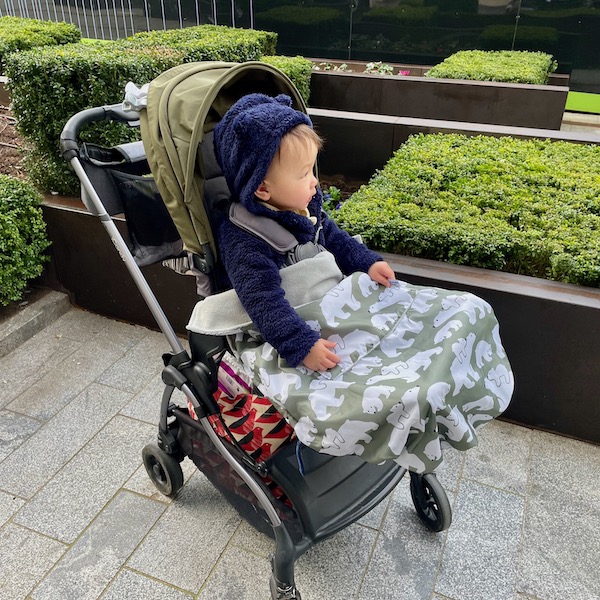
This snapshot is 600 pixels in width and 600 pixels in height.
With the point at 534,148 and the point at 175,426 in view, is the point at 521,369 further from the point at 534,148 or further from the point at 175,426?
the point at 534,148

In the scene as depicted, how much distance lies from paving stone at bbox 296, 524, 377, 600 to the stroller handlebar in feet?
6.06

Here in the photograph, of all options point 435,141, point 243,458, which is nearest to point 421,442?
point 243,458

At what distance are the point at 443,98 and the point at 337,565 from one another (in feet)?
18.7

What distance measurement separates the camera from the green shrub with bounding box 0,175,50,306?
3525mm

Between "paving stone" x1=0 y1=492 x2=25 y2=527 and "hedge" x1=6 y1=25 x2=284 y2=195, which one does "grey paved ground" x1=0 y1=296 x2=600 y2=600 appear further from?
"hedge" x1=6 y1=25 x2=284 y2=195

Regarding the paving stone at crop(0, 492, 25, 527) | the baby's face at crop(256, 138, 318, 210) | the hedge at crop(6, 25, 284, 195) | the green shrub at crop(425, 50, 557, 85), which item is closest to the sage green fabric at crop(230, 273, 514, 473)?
the baby's face at crop(256, 138, 318, 210)

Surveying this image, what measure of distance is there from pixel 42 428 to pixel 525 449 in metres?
2.53

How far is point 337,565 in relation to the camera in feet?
7.75

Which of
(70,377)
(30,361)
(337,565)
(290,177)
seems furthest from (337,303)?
(30,361)

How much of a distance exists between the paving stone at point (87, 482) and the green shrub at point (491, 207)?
65.6 inches

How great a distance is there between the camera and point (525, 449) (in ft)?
9.55

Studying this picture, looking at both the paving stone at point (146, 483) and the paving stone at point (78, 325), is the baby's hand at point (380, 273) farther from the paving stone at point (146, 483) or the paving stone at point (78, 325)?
the paving stone at point (78, 325)

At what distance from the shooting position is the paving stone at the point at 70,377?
10.5 feet

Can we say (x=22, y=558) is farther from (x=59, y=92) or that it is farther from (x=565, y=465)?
(x=59, y=92)
